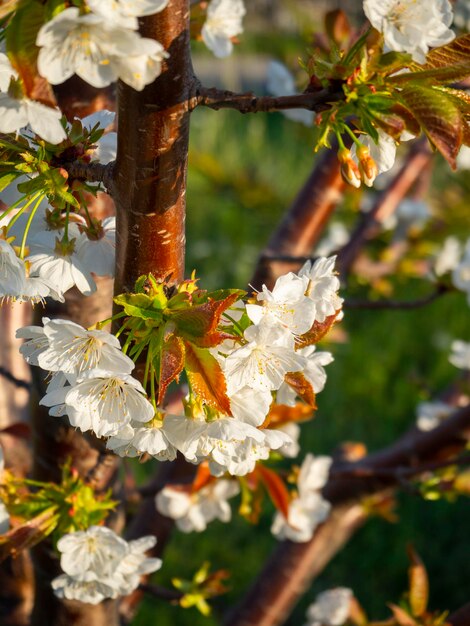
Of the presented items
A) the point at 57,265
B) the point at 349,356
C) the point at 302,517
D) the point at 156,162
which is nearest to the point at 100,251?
the point at 57,265

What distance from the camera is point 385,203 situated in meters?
1.78

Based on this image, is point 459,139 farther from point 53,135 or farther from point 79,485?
point 79,485

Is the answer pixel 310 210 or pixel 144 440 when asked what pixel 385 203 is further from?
pixel 144 440

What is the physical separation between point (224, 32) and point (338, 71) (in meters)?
0.53

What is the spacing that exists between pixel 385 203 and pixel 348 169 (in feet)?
3.80

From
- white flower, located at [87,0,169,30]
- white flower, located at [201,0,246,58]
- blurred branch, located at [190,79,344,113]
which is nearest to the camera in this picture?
white flower, located at [87,0,169,30]

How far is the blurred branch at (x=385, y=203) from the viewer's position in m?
1.67

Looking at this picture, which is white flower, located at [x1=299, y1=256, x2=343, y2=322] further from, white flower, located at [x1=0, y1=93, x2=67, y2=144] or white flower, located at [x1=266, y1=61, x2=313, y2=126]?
white flower, located at [x1=266, y1=61, x2=313, y2=126]

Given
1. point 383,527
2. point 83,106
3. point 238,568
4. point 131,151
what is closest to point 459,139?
point 131,151

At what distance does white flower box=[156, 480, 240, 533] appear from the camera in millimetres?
1176

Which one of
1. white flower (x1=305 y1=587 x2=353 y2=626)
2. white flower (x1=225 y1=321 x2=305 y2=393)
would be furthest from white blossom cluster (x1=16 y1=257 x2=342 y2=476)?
white flower (x1=305 y1=587 x2=353 y2=626)

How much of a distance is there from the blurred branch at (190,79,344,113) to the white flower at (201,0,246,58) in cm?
45

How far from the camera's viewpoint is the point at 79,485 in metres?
0.92

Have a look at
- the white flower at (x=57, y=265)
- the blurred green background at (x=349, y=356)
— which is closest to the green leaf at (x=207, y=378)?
the white flower at (x=57, y=265)
